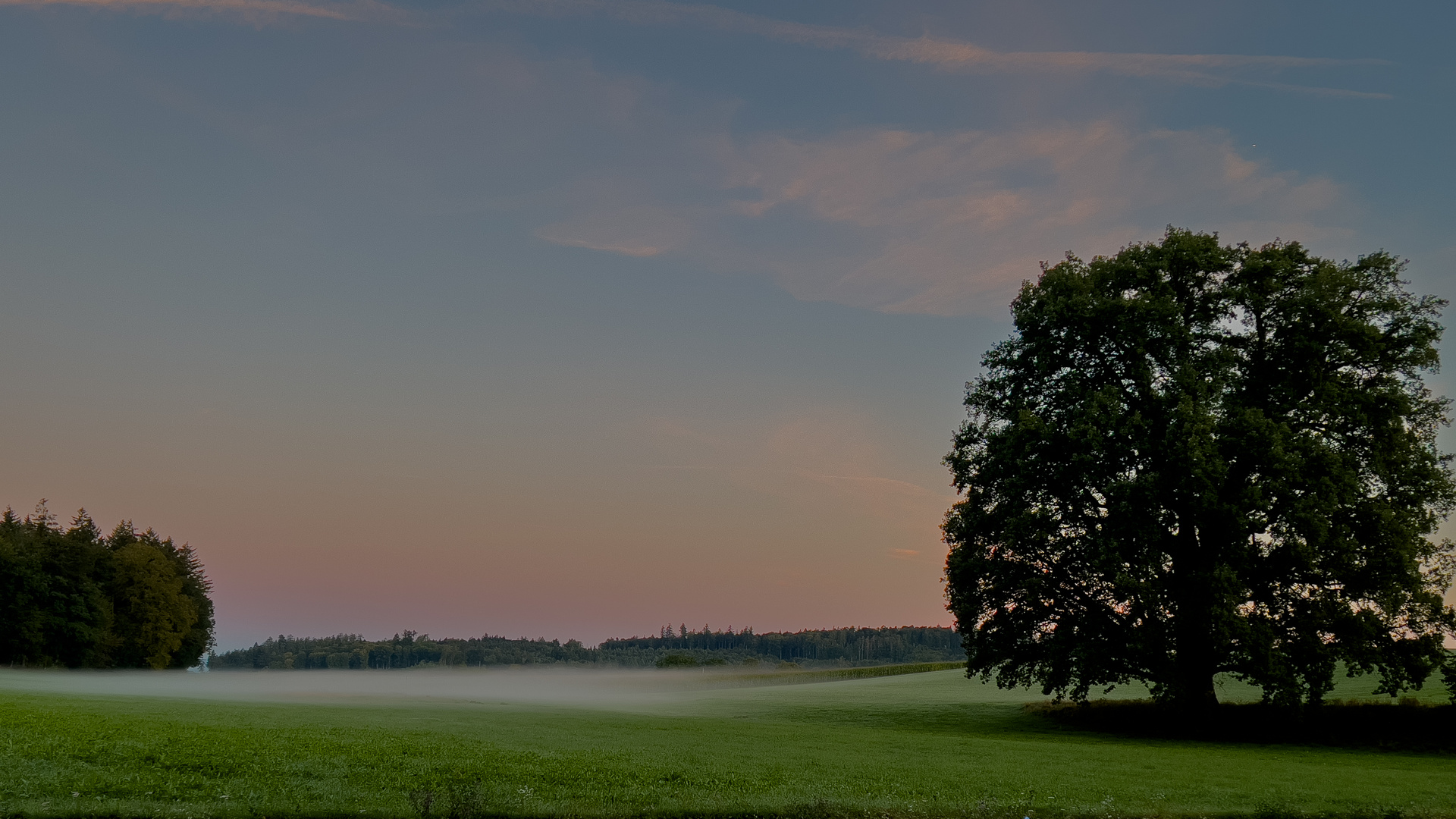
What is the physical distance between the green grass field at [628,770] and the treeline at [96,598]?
2842 inches

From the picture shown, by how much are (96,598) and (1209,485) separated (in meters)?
111

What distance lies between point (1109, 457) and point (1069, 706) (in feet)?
47.8

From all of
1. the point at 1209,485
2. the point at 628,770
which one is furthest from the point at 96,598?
the point at 1209,485

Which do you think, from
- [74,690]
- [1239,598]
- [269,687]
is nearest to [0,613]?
[269,687]

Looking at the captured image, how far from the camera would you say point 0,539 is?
9619cm

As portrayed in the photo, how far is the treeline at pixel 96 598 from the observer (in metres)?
94.7

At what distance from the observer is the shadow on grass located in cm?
3547

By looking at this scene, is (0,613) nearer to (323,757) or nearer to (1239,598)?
(323,757)

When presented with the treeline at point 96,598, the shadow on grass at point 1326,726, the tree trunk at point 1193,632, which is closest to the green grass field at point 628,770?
the shadow on grass at point 1326,726

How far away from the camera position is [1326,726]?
3700 centimetres

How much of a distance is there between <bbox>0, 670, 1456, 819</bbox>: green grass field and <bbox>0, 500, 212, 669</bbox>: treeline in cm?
7218

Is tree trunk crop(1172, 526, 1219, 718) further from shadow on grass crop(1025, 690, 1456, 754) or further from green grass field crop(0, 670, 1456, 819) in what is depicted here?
green grass field crop(0, 670, 1456, 819)

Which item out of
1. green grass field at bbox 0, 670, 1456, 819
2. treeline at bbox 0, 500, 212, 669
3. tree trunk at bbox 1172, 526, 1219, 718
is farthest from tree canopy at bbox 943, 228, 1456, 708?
treeline at bbox 0, 500, 212, 669

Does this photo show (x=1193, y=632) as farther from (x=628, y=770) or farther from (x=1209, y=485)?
(x=628, y=770)
